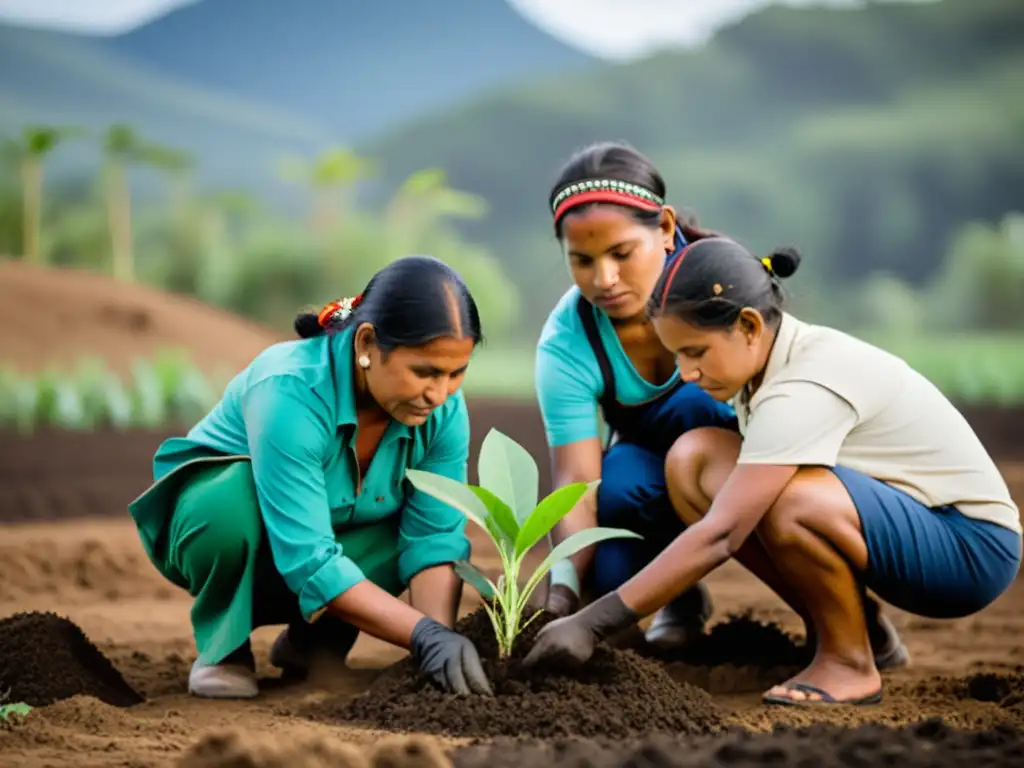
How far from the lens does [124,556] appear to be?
4.59 meters

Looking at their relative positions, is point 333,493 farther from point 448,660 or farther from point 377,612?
point 448,660

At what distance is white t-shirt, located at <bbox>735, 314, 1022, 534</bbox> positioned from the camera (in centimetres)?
263

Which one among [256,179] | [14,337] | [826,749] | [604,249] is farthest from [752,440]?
[256,179]

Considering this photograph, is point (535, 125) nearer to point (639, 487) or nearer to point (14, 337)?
point (14, 337)

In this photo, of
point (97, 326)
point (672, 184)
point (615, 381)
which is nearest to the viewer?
point (615, 381)

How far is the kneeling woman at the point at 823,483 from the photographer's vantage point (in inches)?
101

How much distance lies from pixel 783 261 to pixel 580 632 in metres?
0.94

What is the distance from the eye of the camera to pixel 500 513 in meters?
2.55

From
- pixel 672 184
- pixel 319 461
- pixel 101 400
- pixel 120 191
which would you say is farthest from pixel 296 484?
pixel 672 184

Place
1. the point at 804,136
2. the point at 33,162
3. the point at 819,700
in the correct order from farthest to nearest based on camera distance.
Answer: the point at 804,136 → the point at 33,162 → the point at 819,700

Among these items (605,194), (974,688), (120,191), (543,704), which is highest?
(120,191)

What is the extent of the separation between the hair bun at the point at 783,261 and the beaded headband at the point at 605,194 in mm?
380

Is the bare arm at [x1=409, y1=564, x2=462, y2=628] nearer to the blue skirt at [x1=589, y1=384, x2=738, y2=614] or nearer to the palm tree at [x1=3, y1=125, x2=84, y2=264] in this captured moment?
the blue skirt at [x1=589, y1=384, x2=738, y2=614]

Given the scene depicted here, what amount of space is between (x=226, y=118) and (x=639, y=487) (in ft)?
38.6
